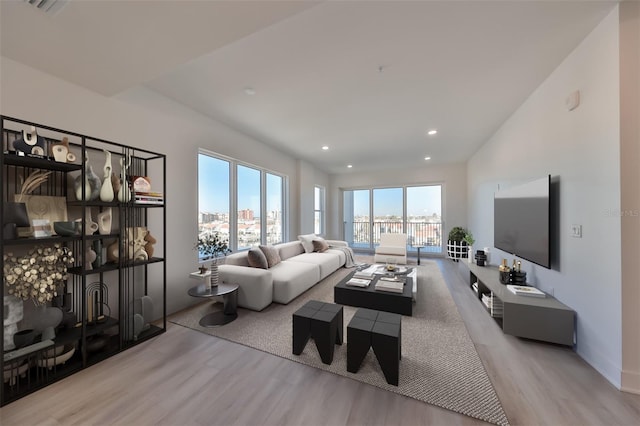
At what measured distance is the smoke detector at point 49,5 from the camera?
133 cm

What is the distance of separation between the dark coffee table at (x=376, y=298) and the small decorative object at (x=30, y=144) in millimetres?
3072

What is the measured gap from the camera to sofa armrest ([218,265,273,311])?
9.46ft

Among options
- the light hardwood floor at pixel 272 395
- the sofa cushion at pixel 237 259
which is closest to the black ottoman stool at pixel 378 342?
the light hardwood floor at pixel 272 395

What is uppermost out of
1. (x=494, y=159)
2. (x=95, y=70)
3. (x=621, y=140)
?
(x=95, y=70)

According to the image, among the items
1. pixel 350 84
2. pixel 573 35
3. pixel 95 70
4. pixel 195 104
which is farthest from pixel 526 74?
pixel 95 70

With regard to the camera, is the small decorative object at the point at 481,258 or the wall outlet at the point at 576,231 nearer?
the wall outlet at the point at 576,231

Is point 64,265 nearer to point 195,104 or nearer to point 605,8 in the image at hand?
point 195,104

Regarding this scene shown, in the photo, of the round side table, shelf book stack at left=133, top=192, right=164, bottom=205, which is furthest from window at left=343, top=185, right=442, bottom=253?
shelf book stack at left=133, top=192, right=164, bottom=205

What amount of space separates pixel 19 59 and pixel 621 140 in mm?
4487

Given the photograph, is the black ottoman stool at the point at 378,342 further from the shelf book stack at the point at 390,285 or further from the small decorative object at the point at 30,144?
the small decorative object at the point at 30,144

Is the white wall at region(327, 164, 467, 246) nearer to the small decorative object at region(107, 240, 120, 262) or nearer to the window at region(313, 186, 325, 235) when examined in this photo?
the window at region(313, 186, 325, 235)

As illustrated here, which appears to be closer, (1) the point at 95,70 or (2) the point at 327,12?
(2) the point at 327,12

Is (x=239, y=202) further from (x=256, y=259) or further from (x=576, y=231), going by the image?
(x=576, y=231)

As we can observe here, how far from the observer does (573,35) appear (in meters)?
1.86
